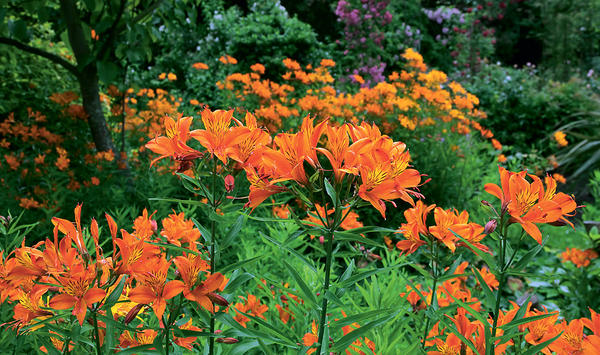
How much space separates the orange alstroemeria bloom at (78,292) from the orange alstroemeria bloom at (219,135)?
0.28 metres

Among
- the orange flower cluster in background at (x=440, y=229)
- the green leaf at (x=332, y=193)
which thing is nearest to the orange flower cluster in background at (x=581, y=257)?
the orange flower cluster in background at (x=440, y=229)

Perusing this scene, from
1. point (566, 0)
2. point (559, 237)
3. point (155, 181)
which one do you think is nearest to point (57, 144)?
point (155, 181)

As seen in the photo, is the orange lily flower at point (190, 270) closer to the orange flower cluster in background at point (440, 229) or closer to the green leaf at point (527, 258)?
the orange flower cluster in background at point (440, 229)

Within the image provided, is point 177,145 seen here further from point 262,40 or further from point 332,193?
point 262,40

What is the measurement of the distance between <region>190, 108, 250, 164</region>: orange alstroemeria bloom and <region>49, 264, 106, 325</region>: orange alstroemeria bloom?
28 centimetres

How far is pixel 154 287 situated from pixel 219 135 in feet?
0.96

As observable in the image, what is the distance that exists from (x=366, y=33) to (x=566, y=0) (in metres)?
9.68

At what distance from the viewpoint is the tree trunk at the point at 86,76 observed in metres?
2.71

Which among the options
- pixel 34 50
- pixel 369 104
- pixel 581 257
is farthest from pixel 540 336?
pixel 34 50

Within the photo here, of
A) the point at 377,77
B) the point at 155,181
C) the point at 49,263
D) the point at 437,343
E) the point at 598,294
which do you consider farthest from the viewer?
the point at 377,77

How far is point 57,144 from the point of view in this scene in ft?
9.59

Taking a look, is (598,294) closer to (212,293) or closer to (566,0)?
(212,293)

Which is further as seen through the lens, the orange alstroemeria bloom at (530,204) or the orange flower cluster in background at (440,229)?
the orange flower cluster in background at (440,229)

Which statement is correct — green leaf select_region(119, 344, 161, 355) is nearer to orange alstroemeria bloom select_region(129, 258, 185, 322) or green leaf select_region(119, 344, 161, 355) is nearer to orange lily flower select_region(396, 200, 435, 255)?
orange alstroemeria bloom select_region(129, 258, 185, 322)
